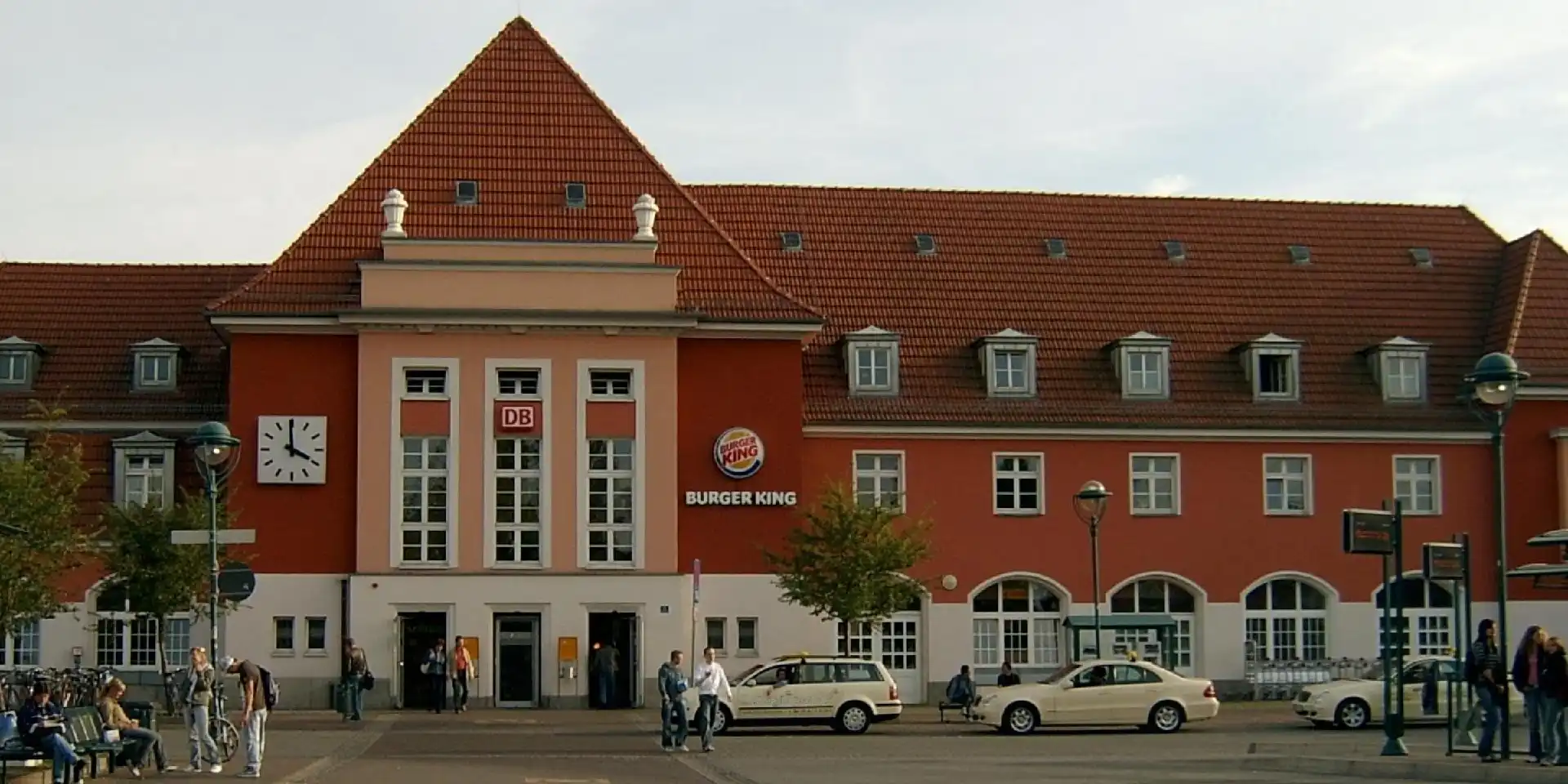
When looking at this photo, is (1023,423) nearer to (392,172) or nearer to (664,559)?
(664,559)

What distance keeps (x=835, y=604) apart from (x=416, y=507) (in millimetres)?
9284

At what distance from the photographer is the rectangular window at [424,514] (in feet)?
149

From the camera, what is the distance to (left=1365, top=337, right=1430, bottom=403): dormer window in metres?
51.2

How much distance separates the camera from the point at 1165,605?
1965 inches

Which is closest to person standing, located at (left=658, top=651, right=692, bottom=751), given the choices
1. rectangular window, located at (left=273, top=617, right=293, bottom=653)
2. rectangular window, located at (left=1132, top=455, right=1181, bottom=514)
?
rectangular window, located at (left=273, top=617, right=293, bottom=653)

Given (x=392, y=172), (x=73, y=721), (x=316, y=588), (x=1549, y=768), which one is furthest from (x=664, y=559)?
(x=1549, y=768)

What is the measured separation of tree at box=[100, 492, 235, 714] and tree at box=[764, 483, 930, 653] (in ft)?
39.3

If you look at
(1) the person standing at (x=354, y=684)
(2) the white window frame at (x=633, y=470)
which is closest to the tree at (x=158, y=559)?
(1) the person standing at (x=354, y=684)

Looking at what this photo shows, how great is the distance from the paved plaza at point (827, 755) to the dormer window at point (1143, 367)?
32.0ft

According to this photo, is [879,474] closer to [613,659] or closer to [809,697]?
[613,659]

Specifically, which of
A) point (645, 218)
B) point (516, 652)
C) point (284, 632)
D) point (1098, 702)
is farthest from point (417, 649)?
point (1098, 702)

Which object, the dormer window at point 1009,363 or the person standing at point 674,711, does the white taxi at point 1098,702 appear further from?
the dormer window at point 1009,363

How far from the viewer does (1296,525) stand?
50.3 meters

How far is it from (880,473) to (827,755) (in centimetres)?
1754
